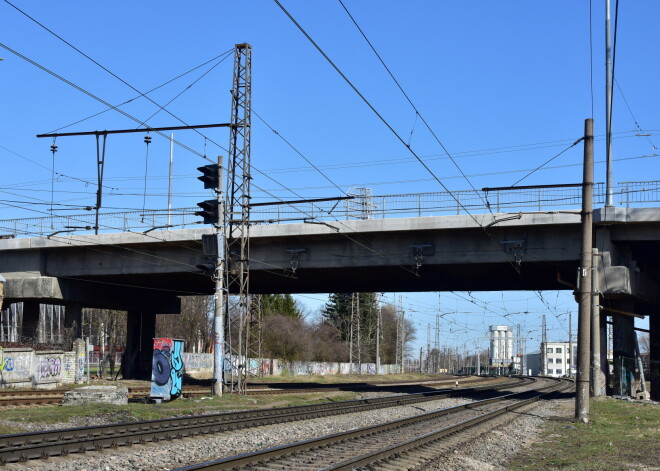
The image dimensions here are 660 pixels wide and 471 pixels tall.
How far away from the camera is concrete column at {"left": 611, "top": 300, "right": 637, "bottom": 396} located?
128 feet

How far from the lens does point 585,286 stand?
24781 mm

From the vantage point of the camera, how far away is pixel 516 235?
38156 mm

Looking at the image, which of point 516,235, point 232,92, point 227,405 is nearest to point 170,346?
point 227,405

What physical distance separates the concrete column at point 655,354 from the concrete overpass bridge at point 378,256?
0.80 ft

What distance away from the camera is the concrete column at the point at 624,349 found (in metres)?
39.1

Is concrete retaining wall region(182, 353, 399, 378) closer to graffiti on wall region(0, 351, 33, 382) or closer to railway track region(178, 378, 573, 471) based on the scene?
graffiti on wall region(0, 351, 33, 382)

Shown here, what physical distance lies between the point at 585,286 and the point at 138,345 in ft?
124

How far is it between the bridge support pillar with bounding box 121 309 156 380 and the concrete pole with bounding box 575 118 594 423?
36794mm

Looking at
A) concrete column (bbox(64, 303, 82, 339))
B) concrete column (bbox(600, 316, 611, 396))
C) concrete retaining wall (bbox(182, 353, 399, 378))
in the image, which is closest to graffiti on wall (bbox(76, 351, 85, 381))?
concrete column (bbox(64, 303, 82, 339))

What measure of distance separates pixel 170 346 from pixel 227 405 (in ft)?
11.6

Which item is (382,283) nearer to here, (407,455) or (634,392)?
(634,392)

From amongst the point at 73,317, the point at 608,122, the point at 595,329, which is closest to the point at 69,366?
the point at 73,317

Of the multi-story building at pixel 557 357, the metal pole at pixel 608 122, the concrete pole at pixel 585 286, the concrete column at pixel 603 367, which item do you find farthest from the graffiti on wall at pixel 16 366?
the multi-story building at pixel 557 357

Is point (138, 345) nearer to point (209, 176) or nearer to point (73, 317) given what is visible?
point (73, 317)
